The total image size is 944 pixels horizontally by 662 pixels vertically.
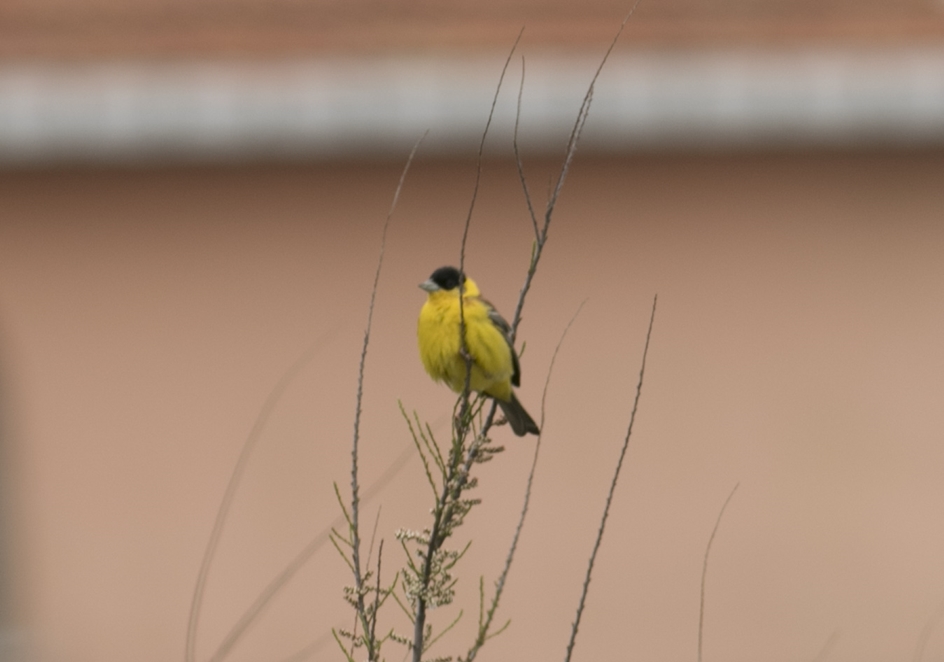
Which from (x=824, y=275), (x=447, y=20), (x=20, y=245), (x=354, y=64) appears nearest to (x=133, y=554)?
(x=20, y=245)

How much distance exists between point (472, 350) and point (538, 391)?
2.95 metres

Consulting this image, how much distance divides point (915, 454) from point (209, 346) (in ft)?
11.9

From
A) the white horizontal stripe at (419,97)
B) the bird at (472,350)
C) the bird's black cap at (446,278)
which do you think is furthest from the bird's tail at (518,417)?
the white horizontal stripe at (419,97)

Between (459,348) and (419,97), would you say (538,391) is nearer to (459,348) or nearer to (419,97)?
(419,97)

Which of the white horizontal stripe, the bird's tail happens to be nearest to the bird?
the bird's tail

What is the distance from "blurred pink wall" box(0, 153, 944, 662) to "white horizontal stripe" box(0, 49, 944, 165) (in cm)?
35

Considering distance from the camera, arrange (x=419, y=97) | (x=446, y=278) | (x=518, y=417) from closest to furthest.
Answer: (x=518, y=417) → (x=446, y=278) → (x=419, y=97)

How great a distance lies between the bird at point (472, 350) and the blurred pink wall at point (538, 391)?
8.51 feet

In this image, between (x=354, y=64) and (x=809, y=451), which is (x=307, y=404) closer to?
(x=354, y=64)

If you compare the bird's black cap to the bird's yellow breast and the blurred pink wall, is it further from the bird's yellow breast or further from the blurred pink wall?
the blurred pink wall

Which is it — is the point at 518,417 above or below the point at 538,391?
below

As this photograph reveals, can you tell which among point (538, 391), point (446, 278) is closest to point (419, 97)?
point (538, 391)

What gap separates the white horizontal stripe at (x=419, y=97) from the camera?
7.08 meters

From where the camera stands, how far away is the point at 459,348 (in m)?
4.47
